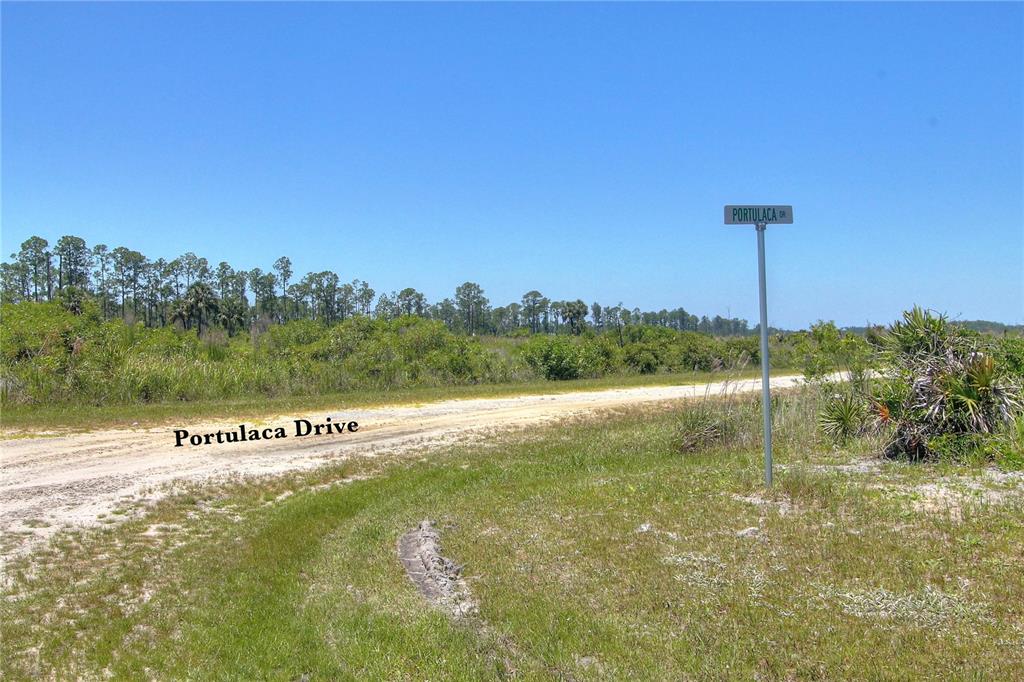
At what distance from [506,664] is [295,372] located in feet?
74.7

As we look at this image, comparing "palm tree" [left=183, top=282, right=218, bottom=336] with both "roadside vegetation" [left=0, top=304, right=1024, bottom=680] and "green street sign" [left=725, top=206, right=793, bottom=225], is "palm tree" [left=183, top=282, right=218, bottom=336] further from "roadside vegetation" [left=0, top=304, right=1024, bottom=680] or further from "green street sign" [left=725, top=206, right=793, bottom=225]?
"green street sign" [left=725, top=206, right=793, bottom=225]

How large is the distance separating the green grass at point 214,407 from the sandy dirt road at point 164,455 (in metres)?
1.20

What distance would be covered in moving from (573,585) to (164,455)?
9.92 m

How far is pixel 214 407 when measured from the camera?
20266mm

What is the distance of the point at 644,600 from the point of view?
5.51 meters

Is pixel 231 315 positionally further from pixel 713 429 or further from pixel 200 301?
pixel 713 429

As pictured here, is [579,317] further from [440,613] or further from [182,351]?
Result: [440,613]

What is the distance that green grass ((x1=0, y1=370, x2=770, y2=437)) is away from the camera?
1702cm

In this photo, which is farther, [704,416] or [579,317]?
[579,317]

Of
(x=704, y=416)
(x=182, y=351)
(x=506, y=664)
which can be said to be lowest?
(x=506, y=664)

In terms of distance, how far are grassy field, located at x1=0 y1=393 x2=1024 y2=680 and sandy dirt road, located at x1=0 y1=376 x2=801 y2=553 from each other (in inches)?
41.8

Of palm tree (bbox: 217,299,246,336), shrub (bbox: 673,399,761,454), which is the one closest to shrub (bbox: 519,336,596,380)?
shrub (bbox: 673,399,761,454)

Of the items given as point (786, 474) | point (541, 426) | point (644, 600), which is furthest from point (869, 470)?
point (541, 426)

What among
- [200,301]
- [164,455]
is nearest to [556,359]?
[164,455]
